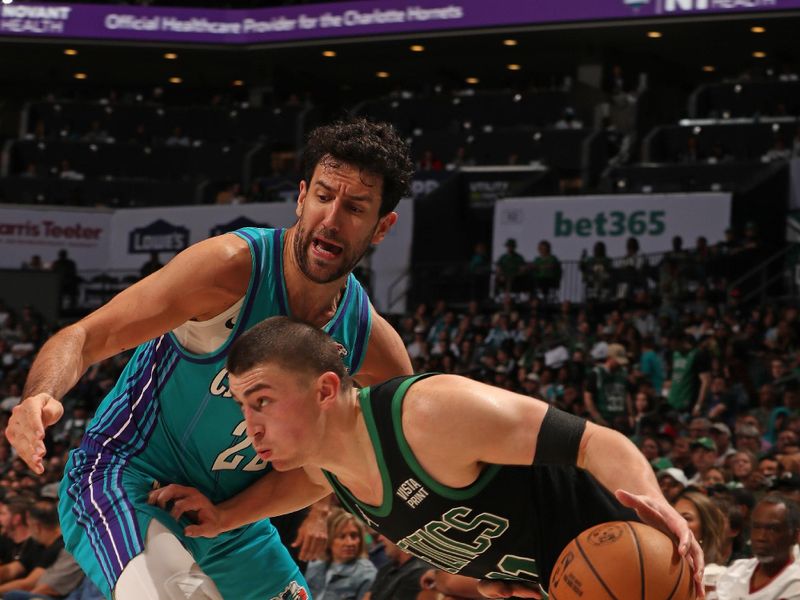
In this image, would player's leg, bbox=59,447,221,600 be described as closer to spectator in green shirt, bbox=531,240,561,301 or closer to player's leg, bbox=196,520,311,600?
player's leg, bbox=196,520,311,600

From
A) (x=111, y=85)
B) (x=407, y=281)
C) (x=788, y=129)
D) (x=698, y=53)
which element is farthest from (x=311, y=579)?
(x=111, y=85)

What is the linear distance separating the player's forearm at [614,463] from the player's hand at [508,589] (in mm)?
766

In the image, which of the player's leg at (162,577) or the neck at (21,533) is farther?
the neck at (21,533)

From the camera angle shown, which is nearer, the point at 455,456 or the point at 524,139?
the point at 455,456

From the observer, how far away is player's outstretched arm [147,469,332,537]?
4.25 metres

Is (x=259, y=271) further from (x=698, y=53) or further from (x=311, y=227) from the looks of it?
(x=698, y=53)

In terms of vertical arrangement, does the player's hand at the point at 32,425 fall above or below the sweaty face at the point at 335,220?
below

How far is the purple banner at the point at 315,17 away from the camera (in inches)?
1065

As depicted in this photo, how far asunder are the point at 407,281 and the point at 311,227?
59.6ft

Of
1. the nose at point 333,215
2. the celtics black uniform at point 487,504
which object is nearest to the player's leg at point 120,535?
the celtics black uniform at point 487,504

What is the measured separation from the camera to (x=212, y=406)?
4.30 m

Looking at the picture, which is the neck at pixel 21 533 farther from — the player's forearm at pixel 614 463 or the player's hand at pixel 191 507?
the player's forearm at pixel 614 463

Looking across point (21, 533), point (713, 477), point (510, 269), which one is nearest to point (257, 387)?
point (713, 477)

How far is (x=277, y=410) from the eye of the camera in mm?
3664
